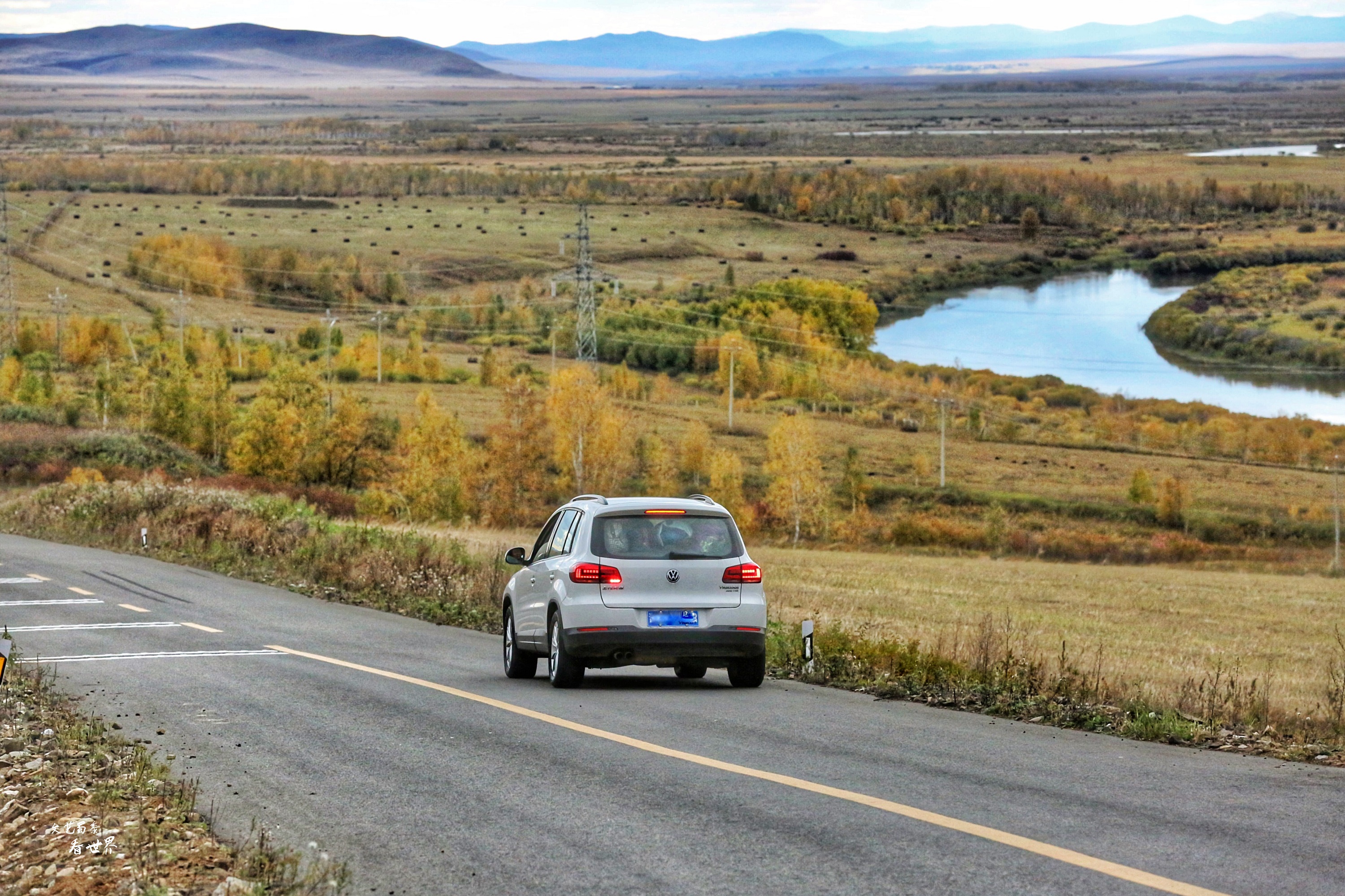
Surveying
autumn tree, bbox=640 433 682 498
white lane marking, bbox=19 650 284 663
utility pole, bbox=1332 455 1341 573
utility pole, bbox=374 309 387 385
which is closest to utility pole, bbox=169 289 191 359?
utility pole, bbox=374 309 387 385

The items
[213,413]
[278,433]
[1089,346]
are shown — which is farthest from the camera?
[1089,346]

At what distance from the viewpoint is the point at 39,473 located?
57.4m

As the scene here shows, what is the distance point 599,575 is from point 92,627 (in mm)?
9087

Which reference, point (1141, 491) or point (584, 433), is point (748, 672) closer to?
point (584, 433)

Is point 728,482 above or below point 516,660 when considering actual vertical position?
below

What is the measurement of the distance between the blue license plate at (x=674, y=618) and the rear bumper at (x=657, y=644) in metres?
0.05

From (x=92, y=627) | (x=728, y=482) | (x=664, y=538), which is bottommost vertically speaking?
(x=728, y=482)

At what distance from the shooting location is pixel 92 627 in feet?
61.4

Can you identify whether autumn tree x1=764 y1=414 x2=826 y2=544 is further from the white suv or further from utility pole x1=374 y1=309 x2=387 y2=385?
the white suv

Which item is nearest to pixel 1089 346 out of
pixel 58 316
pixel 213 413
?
pixel 213 413

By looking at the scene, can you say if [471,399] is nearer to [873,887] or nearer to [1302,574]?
[1302,574]

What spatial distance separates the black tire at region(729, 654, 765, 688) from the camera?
44.1 feet

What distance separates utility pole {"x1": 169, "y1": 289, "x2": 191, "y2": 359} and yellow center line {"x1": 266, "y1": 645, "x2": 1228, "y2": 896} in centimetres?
9481

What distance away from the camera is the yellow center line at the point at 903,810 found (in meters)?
6.50
